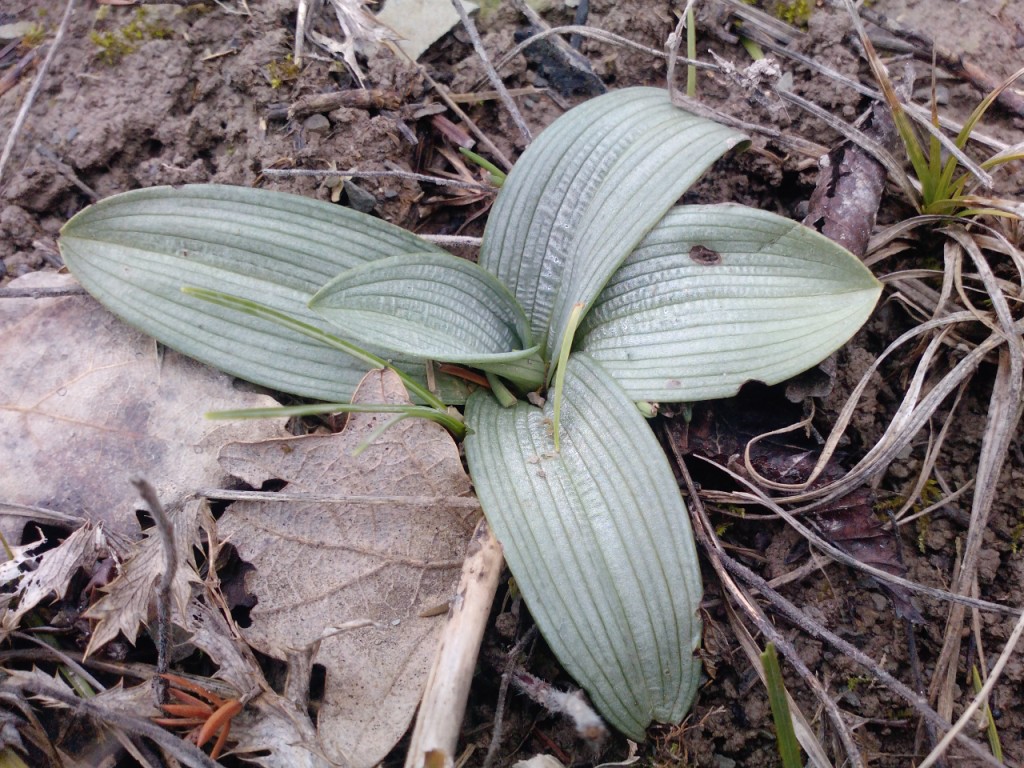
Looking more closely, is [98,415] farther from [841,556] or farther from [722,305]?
[841,556]

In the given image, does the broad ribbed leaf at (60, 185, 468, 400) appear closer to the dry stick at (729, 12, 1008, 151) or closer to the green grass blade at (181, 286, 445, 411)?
the green grass blade at (181, 286, 445, 411)

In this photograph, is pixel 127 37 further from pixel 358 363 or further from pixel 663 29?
pixel 663 29

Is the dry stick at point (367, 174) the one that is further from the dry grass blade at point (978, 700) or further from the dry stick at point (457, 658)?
the dry grass blade at point (978, 700)

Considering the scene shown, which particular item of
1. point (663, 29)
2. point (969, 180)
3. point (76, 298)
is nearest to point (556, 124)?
point (663, 29)

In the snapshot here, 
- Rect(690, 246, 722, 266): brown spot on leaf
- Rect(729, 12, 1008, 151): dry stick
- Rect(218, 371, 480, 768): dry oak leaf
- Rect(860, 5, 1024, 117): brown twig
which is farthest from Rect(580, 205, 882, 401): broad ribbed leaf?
Rect(860, 5, 1024, 117): brown twig

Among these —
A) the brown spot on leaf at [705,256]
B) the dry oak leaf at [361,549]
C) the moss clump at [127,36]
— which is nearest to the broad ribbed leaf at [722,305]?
the brown spot on leaf at [705,256]

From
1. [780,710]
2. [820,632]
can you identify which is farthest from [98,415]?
[820,632]
